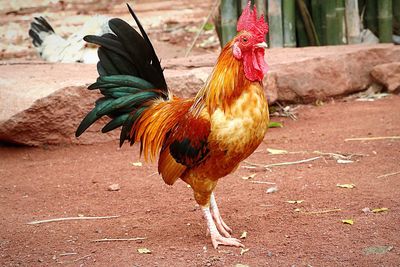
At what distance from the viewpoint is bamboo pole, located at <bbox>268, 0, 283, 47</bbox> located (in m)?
9.46

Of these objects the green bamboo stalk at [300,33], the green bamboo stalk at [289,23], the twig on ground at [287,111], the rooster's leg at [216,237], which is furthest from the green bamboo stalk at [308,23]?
the rooster's leg at [216,237]

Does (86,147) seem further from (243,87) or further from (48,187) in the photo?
(243,87)

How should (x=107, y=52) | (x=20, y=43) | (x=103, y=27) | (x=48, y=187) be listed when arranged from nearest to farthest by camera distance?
(x=107, y=52) → (x=48, y=187) → (x=103, y=27) → (x=20, y=43)

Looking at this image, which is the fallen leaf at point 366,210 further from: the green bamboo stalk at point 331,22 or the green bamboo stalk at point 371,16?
the green bamboo stalk at point 371,16

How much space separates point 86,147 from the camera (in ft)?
24.5

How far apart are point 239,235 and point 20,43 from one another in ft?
27.0

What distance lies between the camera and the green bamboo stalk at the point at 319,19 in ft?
32.0

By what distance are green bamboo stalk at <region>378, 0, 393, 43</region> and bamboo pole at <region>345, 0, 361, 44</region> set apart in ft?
1.20

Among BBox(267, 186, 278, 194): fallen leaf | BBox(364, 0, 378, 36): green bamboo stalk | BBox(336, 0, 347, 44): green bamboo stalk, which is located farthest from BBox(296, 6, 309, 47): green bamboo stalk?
BBox(267, 186, 278, 194): fallen leaf

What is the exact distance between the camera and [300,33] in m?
10.1

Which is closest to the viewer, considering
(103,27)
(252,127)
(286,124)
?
(252,127)

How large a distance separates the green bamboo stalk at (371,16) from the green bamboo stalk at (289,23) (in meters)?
1.12

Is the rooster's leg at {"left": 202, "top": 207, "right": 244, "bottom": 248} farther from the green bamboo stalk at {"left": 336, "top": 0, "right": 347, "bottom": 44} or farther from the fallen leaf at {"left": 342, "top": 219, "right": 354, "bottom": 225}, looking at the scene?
the green bamboo stalk at {"left": 336, "top": 0, "right": 347, "bottom": 44}

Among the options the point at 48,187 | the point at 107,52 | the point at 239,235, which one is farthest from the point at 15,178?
the point at 239,235
